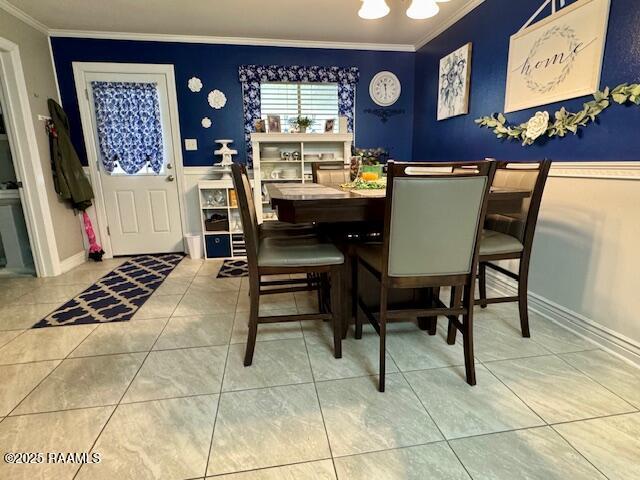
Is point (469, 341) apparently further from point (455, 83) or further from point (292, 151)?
point (292, 151)

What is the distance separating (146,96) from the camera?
3561mm

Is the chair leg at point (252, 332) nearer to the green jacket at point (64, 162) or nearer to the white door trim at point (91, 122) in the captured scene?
the white door trim at point (91, 122)

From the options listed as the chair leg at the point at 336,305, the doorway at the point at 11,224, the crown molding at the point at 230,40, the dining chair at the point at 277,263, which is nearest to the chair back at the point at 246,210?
the dining chair at the point at 277,263

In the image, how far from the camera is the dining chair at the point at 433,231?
50.4 inches

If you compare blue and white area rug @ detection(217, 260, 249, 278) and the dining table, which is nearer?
the dining table

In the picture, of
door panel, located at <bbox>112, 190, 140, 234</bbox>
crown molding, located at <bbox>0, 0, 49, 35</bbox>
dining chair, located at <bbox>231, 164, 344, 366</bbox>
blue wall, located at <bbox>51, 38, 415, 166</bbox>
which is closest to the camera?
dining chair, located at <bbox>231, 164, 344, 366</bbox>

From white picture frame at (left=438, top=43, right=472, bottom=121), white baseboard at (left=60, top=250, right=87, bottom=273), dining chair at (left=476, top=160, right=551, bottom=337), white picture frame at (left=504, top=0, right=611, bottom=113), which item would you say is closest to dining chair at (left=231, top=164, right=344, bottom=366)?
dining chair at (left=476, top=160, right=551, bottom=337)

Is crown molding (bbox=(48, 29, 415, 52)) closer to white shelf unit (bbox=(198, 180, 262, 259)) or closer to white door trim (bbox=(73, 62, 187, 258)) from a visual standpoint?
white door trim (bbox=(73, 62, 187, 258))

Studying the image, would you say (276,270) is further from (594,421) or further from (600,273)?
(600,273)

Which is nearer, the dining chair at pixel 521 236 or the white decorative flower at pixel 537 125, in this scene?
the dining chair at pixel 521 236

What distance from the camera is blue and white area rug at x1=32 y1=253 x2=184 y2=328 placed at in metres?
2.25

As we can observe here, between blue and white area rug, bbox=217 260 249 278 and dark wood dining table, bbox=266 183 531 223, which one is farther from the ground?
dark wood dining table, bbox=266 183 531 223

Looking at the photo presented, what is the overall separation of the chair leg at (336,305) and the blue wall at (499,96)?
163cm

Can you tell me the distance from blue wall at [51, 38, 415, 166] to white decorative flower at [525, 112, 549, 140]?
1.96 m
